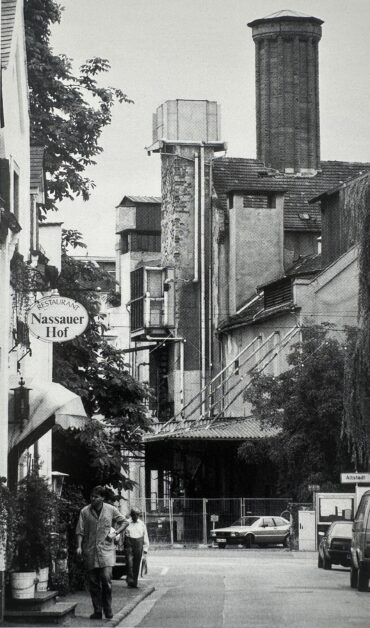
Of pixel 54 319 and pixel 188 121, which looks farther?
pixel 188 121

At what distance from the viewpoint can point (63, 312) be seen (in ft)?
81.4

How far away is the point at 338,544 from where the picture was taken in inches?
1505

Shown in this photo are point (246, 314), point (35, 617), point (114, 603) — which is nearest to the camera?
point (35, 617)

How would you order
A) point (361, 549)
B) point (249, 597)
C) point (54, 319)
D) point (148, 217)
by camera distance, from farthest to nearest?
point (148, 217) < point (361, 549) < point (249, 597) < point (54, 319)

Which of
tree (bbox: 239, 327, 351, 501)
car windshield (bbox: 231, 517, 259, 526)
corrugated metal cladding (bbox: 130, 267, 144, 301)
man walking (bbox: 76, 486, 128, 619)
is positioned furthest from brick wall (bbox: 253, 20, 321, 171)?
man walking (bbox: 76, 486, 128, 619)

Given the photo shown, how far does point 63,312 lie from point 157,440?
3587 centimetres

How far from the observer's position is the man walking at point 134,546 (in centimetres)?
3005

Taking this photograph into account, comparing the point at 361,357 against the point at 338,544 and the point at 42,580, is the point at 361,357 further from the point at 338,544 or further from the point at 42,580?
the point at 42,580

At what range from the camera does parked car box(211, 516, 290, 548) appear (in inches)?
2201

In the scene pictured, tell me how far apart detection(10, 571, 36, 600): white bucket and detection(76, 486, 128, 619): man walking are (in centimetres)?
127

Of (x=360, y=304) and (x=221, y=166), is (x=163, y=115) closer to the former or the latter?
(x=221, y=166)

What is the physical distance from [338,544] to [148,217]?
162ft

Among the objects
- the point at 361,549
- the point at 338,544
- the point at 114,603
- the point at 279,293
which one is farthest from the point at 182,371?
the point at 114,603

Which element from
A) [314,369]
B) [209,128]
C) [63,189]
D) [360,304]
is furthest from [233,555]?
[209,128]
